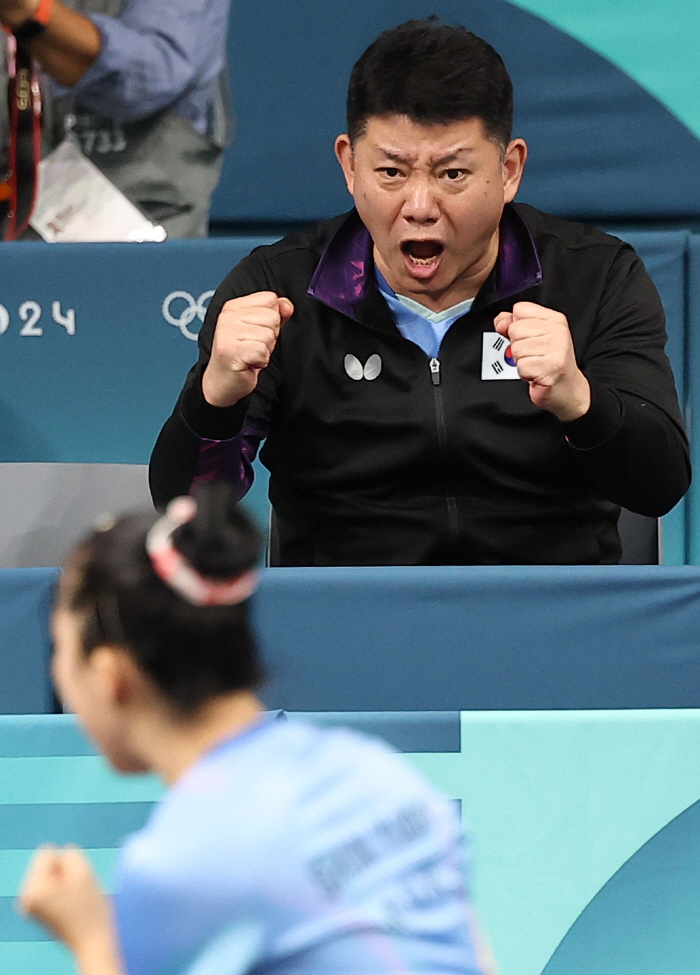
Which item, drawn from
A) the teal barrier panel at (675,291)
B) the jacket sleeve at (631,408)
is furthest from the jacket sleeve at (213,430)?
the teal barrier panel at (675,291)

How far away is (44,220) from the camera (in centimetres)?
275

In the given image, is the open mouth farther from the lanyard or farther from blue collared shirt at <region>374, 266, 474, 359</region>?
the lanyard

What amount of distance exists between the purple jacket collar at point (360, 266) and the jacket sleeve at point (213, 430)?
78 mm

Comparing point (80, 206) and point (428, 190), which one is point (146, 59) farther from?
point (428, 190)

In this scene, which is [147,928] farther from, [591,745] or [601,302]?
[601,302]

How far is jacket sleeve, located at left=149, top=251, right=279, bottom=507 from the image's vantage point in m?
1.83

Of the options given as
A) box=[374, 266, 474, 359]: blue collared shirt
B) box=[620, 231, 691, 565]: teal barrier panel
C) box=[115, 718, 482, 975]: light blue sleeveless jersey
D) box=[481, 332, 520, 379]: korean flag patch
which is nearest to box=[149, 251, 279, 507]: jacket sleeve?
box=[374, 266, 474, 359]: blue collared shirt

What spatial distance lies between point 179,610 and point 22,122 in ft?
5.42

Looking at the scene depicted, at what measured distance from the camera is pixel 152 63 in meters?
2.53

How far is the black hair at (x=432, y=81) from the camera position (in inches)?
73.3

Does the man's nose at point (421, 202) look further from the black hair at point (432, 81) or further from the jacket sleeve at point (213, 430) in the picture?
the jacket sleeve at point (213, 430)

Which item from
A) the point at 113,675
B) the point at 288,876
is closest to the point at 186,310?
the point at 113,675

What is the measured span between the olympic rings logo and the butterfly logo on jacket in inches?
25.0

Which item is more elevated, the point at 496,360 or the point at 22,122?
the point at 22,122
